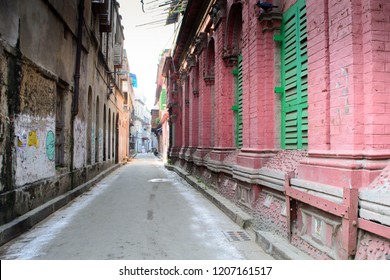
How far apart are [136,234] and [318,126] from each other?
3515 mm

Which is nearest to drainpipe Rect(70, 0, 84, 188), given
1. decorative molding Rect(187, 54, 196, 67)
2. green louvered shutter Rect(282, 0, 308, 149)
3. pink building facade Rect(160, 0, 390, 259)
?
pink building facade Rect(160, 0, 390, 259)

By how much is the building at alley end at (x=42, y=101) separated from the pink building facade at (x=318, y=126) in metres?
4.28

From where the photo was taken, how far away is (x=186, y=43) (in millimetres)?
17641

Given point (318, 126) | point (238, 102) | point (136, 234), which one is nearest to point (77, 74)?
point (238, 102)

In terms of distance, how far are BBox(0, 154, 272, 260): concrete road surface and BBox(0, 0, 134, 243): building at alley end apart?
1.99 feet

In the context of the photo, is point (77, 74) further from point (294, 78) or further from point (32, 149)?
point (294, 78)

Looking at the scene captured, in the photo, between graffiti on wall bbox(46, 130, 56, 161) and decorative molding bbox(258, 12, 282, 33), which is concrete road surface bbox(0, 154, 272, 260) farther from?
decorative molding bbox(258, 12, 282, 33)

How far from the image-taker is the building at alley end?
5.72m

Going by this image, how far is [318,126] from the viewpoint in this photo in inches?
170

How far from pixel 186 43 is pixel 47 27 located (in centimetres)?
1070

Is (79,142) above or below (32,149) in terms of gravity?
above

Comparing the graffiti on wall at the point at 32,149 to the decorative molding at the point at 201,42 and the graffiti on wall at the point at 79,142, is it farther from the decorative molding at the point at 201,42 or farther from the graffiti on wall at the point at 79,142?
the decorative molding at the point at 201,42

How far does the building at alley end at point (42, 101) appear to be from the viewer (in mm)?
5723
